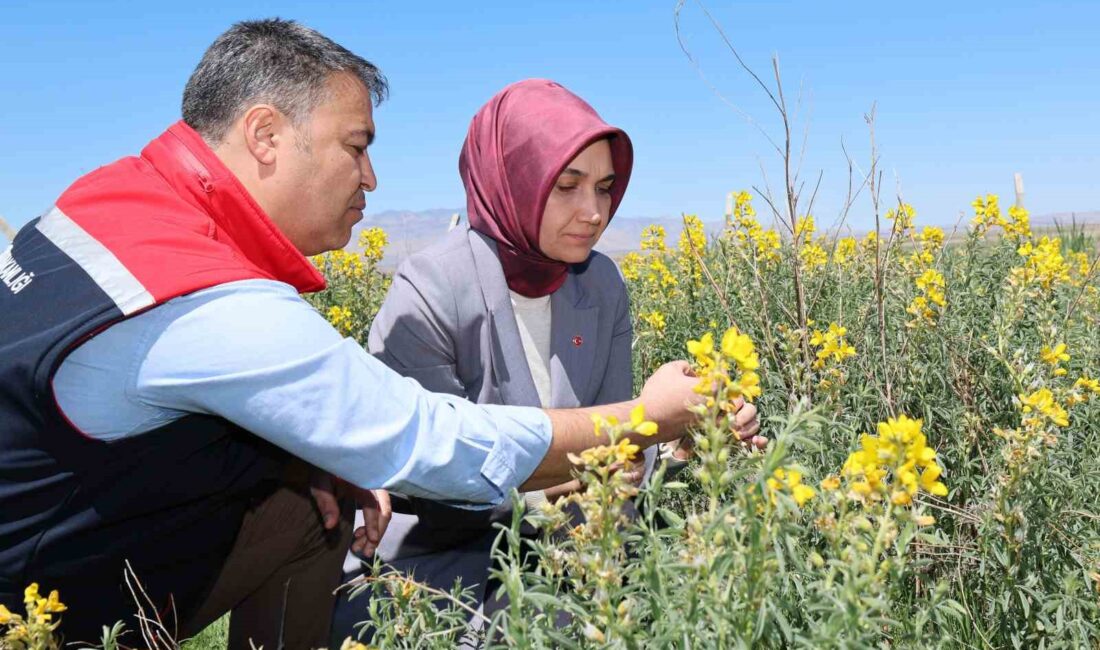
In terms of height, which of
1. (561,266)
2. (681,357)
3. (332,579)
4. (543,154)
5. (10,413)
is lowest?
(332,579)

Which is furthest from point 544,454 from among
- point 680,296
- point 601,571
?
point 680,296

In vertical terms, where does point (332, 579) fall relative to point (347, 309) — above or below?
below

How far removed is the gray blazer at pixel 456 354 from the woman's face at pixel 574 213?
187mm

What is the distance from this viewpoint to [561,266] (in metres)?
2.89

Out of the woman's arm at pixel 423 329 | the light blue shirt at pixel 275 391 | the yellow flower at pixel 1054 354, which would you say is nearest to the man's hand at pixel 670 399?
the light blue shirt at pixel 275 391

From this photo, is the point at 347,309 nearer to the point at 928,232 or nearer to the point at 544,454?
the point at 928,232

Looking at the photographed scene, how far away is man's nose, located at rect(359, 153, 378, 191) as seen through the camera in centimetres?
211

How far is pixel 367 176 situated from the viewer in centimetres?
212

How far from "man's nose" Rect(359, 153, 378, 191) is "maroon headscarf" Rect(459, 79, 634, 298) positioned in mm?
651

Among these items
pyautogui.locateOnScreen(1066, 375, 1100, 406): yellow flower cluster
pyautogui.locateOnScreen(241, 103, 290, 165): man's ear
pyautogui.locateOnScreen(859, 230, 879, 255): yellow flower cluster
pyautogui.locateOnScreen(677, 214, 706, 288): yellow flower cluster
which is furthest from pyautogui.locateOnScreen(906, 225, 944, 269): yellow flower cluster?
pyautogui.locateOnScreen(241, 103, 290, 165): man's ear

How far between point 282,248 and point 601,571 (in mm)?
1103

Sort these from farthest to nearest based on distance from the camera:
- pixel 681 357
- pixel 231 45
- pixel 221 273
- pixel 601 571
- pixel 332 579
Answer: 1. pixel 681 357
2. pixel 332 579
3. pixel 231 45
4. pixel 221 273
5. pixel 601 571

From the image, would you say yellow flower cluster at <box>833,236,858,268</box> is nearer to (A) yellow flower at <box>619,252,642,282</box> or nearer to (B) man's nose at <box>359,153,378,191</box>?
(A) yellow flower at <box>619,252,642,282</box>

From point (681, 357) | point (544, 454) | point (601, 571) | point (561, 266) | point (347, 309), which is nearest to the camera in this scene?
point (601, 571)
